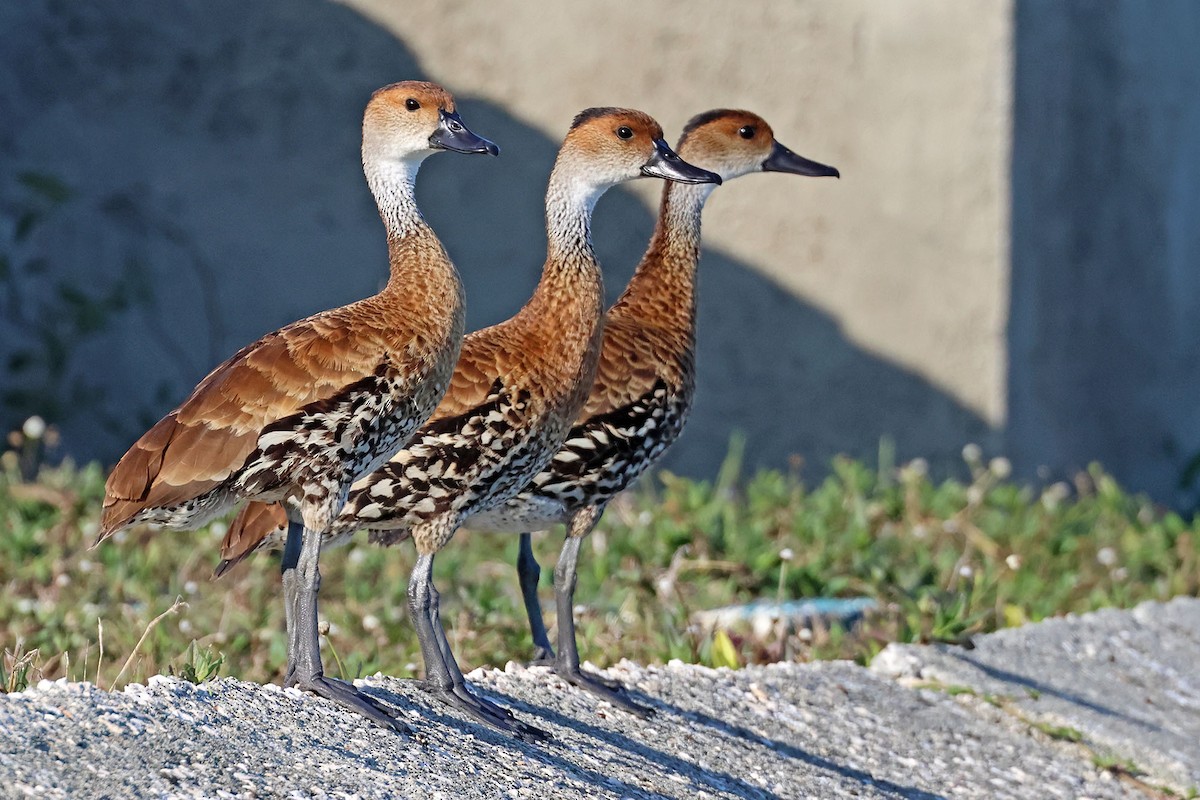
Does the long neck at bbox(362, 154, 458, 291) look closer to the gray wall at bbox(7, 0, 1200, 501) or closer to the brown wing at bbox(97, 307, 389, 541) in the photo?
the brown wing at bbox(97, 307, 389, 541)

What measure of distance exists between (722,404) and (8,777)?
6.24 m

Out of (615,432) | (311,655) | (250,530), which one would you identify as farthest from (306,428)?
(615,432)

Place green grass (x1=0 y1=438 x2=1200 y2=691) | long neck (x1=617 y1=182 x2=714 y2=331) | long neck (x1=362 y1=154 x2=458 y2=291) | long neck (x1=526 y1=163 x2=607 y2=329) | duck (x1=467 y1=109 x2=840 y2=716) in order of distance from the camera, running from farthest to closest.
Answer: green grass (x1=0 y1=438 x2=1200 y2=691), long neck (x1=617 y1=182 x2=714 y2=331), duck (x1=467 y1=109 x2=840 y2=716), long neck (x1=526 y1=163 x2=607 y2=329), long neck (x1=362 y1=154 x2=458 y2=291)

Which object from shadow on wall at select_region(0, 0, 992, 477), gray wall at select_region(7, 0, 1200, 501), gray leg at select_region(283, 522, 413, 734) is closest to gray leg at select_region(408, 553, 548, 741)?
gray leg at select_region(283, 522, 413, 734)

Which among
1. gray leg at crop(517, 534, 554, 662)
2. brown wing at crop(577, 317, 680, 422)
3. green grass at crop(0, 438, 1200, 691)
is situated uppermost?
brown wing at crop(577, 317, 680, 422)

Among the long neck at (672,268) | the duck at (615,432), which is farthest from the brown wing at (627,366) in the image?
the long neck at (672,268)

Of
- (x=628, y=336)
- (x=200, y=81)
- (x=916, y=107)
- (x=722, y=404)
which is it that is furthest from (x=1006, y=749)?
(x=200, y=81)

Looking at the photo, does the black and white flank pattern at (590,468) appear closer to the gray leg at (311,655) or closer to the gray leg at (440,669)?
the gray leg at (440,669)

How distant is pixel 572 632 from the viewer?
4.21m

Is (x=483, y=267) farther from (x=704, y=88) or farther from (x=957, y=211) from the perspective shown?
(x=957, y=211)

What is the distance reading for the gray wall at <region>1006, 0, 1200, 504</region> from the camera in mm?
8977

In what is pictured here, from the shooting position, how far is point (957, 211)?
877 cm

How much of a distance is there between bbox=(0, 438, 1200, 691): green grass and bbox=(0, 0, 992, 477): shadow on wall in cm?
129

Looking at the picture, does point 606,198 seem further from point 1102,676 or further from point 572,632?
point 572,632
